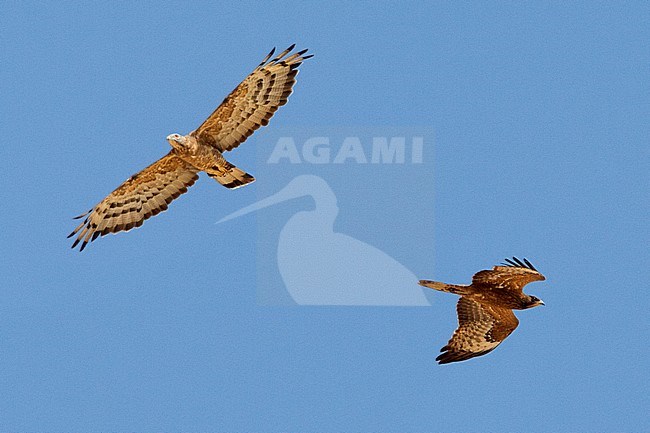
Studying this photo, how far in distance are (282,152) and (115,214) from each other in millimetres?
2669

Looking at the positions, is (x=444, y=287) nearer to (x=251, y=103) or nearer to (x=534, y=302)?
(x=534, y=302)

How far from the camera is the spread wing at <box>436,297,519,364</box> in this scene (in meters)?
18.5

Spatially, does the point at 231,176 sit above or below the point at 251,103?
below

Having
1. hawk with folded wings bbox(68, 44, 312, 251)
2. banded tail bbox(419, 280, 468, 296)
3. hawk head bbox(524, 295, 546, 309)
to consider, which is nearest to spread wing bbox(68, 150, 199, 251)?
hawk with folded wings bbox(68, 44, 312, 251)

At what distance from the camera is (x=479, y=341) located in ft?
61.0

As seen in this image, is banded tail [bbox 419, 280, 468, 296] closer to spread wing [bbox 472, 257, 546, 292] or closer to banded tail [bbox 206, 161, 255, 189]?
spread wing [bbox 472, 257, 546, 292]

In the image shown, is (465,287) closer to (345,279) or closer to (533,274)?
(533,274)

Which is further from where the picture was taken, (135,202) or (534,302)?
(135,202)

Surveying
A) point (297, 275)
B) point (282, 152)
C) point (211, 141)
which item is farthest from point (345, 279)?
point (211, 141)

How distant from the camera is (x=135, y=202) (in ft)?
62.6

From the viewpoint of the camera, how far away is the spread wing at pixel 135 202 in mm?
18891

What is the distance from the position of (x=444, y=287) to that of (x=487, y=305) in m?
0.86

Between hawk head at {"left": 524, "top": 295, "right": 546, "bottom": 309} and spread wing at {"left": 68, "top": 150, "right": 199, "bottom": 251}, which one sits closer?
hawk head at {"left": 524, "top": 295, "right": 546, "bottom": 309}

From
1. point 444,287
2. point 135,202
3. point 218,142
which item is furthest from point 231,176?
point 444,287
